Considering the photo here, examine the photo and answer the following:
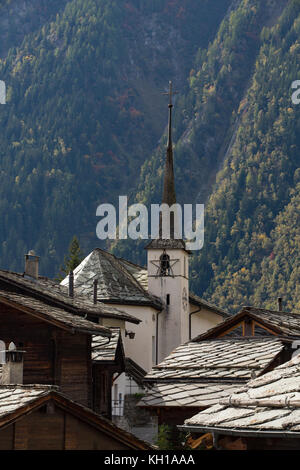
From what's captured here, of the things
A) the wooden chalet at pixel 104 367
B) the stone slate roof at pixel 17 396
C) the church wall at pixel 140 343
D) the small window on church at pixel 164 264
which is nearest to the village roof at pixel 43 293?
the wooden chalet at pixel 104 367

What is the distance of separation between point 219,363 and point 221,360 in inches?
7.5

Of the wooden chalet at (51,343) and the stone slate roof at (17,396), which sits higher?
the wooden chalet at (51,343)

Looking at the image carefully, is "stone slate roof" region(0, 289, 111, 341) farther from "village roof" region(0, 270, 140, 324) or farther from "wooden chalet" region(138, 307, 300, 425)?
"village roof" region(0, 270, 140, 324)

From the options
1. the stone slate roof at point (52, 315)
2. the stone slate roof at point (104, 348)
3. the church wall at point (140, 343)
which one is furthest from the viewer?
the church wall at point (140, 343)

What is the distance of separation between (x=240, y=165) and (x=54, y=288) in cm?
13744

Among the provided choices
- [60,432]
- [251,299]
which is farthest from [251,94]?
[60,432]

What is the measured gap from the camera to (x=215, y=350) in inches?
1024

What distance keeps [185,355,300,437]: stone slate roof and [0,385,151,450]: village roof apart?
4.55 meters

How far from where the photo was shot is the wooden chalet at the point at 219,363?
22.7 m

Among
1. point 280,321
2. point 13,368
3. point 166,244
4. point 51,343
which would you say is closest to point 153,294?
point 166,244

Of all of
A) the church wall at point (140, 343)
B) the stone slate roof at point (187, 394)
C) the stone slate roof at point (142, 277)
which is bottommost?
the stone slate roof at point (187, 394)

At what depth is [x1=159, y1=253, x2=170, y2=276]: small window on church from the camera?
59.5 m

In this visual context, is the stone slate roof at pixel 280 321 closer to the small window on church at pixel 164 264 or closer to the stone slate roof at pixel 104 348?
the stone slate roof at pixel 104 348

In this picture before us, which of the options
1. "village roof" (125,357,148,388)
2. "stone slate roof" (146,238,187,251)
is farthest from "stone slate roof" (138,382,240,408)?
"stone slate roof" (146,238,187,251)
